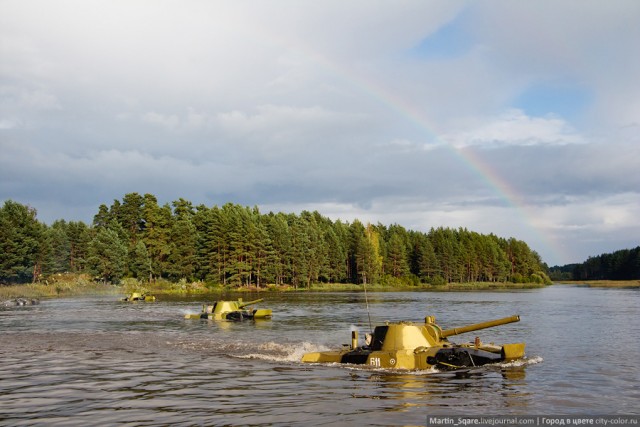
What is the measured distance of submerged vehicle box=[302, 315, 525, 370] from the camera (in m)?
23.7

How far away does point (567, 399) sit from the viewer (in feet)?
60.8

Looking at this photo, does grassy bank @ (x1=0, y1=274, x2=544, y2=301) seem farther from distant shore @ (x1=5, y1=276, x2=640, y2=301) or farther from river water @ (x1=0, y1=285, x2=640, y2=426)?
river water @ (x1=0, y1=285, x2=640, y2=426)

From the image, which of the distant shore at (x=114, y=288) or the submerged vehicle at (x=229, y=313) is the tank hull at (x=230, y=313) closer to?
the submerged vehicle at (x=229, y=313)

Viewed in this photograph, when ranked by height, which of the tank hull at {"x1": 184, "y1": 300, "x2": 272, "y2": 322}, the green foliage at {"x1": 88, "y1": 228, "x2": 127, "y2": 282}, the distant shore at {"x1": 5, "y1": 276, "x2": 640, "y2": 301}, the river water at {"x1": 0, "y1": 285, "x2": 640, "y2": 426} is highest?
the green foliage at {"x1": 88, "y1": 228, "x2": 127, "y2": 282}

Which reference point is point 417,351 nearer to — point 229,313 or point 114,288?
→ point 229,313

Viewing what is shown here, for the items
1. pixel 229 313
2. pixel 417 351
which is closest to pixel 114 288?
pixel 229 313

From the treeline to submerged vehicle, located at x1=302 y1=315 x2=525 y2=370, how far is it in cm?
10056

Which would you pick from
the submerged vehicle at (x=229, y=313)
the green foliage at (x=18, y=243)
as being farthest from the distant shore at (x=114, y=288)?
the submerged vehicle at (x=229, y=313)

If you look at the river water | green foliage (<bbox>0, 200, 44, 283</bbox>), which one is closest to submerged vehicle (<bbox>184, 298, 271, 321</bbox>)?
the river water

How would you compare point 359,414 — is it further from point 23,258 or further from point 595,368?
point 23,258

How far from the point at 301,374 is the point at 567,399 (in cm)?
1014

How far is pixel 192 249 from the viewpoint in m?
132

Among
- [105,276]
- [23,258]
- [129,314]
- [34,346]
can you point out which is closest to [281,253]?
[105,276]

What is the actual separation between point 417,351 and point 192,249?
113373 millimetres
